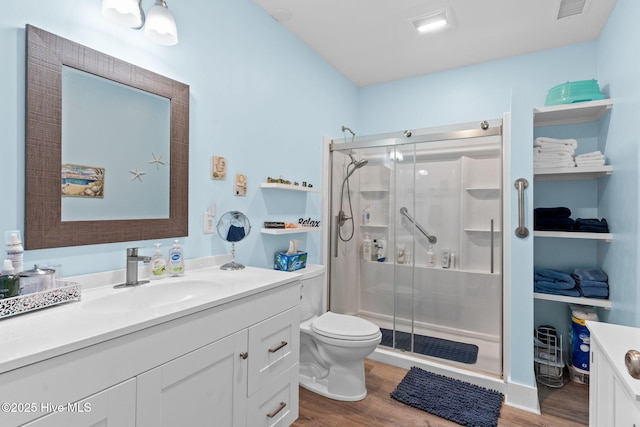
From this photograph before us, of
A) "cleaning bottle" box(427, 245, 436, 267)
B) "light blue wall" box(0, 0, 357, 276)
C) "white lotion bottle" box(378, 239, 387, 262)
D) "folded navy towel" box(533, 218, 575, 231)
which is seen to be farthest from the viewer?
"white lotion bottle" box(378, 239, 387, 262)

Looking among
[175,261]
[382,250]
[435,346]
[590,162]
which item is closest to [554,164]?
[590,162]

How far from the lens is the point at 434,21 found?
7.72 feet

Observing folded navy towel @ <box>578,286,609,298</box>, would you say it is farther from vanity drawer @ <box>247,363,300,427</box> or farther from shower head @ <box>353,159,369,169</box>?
vanity drawer @ <box>247,363,300,427</box>

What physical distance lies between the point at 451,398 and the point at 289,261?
4.42ft

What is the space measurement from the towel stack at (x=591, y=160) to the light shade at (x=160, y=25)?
2.56m

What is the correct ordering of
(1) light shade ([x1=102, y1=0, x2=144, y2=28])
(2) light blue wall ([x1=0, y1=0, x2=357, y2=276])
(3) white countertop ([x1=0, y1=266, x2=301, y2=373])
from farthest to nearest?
(1) light shade ([x1=102, y1=0, x2=144, y2=28]) < (2) light blue wall ([x1=0, y1=0, x2=357, y2=276]) < (3) white countertop ([x1=0, y1=266, x2=301, y2=373])

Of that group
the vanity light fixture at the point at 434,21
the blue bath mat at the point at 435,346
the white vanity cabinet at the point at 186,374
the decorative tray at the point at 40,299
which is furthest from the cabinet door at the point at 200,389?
the vanity light fixture at the point at 434,21

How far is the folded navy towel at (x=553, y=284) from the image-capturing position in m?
2.24

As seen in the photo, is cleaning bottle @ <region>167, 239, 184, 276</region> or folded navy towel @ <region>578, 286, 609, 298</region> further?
folded navy towel @ <region>578, 286, 609, 298</region>

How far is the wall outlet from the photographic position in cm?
184

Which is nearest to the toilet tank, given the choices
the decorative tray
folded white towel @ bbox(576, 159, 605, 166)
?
the decorative tray

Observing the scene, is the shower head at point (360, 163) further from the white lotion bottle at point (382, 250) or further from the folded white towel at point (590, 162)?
the folded white towel at point (590, 162)

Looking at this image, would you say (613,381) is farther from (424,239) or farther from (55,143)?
(55,143)

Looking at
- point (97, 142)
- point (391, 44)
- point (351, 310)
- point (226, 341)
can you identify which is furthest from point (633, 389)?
point (391, 44)
